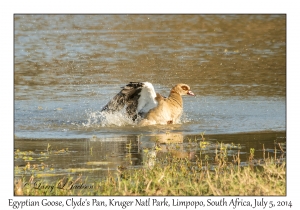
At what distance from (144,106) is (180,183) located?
5.22 metres

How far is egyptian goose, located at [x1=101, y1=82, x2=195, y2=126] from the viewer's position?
11.9 metres

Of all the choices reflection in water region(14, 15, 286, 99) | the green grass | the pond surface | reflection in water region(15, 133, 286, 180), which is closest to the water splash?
the pond surface

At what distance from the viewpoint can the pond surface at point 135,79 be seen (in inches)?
409

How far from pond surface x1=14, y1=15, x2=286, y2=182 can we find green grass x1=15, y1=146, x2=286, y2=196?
0.71 metres

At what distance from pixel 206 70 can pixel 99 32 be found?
8.00 metres

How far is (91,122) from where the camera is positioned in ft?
40.7

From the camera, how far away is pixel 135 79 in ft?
55.5

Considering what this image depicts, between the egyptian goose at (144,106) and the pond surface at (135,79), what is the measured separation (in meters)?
0.22

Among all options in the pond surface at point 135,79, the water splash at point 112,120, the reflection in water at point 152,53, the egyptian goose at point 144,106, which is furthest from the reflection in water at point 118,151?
the reflection in water at point 152,53

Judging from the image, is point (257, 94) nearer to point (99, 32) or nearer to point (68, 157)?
point (68, 157)

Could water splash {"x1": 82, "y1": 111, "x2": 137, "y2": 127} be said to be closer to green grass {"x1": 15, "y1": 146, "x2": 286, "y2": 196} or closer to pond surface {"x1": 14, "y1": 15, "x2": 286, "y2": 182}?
pond surface {"x1": 14, "y1": 15, "x2": 286, "y2": 182}

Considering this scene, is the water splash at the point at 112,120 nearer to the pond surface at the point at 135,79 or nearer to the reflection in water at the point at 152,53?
the pond surface at the point at 135,79

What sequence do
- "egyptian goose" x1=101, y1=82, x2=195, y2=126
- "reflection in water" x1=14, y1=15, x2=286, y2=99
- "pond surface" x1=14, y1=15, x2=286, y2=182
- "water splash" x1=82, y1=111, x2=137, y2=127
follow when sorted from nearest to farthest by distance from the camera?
"pond surface" x1=14, y1=15, x2=286, y2=182
"egyptian goose" x1=101, y1=82, x2=195, y2=126
"water splash" x1=82, y1=111, x2=137, y2=127
"reflection in water" x1=14, y1=15, x2=286, y2=99

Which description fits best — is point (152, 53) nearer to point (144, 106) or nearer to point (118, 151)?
point (144, 106)
